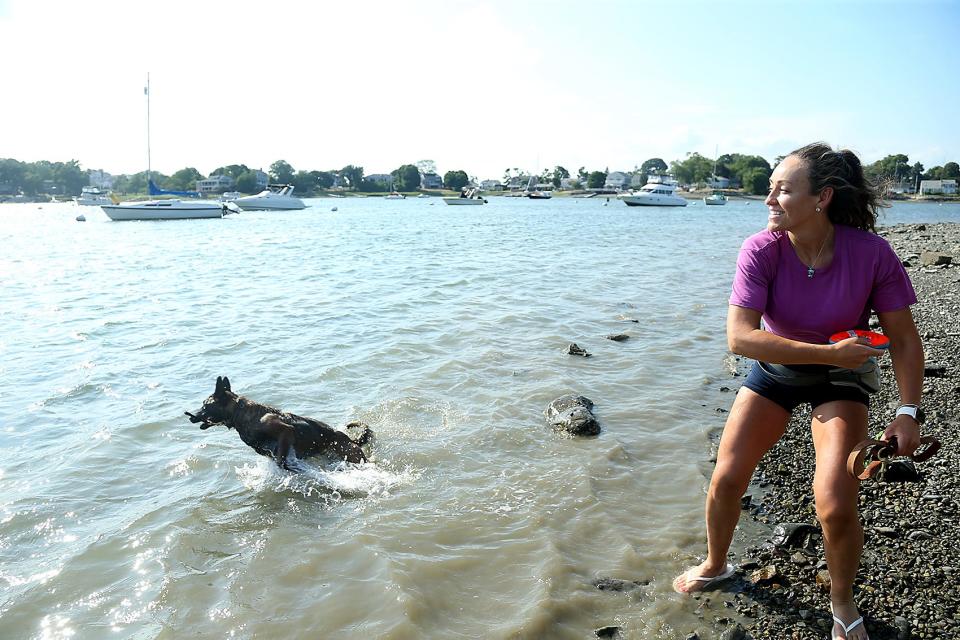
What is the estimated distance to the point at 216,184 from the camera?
178750 millimetres

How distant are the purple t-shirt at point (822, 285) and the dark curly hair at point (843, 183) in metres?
0.08

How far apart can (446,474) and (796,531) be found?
3.20 metres

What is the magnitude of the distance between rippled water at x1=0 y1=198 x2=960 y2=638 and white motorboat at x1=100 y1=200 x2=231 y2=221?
47.5 meters

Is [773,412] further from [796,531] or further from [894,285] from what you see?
[796,531]

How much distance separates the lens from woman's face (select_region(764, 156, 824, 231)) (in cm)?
340

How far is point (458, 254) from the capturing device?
3170cm

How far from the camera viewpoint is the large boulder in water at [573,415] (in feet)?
24.5

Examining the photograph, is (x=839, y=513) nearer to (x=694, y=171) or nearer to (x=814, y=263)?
(x=814, y=263)

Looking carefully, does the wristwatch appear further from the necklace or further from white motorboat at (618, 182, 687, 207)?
white motorboat at (618, 182, 687, 207)

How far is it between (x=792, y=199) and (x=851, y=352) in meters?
0.90

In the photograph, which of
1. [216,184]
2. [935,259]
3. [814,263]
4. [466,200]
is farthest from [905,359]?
[216,184]

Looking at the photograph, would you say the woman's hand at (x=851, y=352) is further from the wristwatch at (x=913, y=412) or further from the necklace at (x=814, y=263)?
the necklace at (x=814, y=263)

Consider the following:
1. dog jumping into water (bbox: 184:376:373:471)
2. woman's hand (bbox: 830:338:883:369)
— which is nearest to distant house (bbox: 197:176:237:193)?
dog jumping into water (bbox: 184:376:373:471)

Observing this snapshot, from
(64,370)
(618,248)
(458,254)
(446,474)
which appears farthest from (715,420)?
(618,248)
